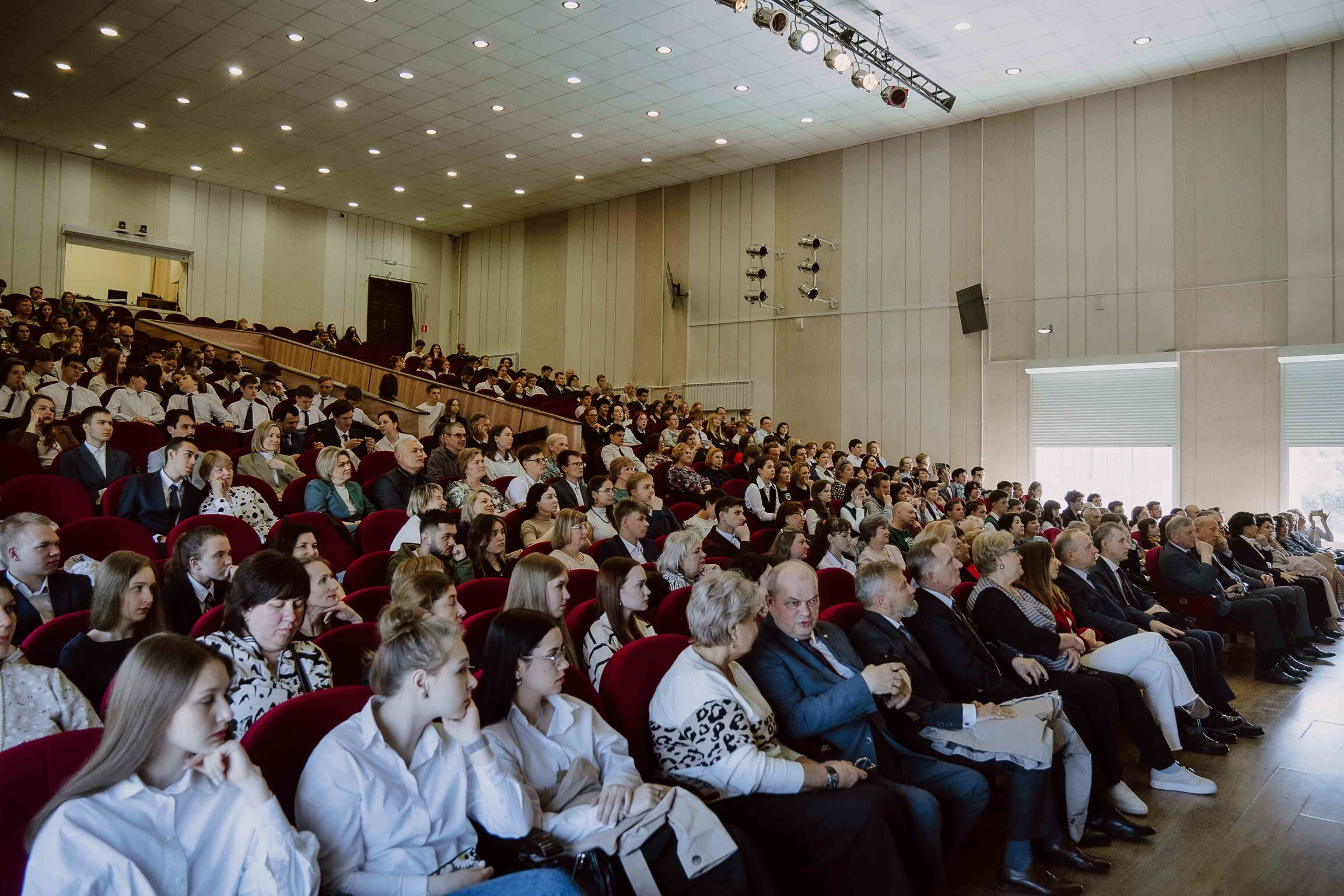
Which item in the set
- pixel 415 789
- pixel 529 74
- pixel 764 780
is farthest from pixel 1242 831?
pixel 529 74

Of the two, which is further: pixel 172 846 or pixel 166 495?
pixel 166 495

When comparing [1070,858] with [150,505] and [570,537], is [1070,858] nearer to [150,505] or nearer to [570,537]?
[570,537]

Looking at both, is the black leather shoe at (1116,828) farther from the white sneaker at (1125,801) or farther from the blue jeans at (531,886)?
the blue jeans at (531,886)

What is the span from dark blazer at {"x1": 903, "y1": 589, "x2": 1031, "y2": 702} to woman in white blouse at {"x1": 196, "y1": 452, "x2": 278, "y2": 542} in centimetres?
295

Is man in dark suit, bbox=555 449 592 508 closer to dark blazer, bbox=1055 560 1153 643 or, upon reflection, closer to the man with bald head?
the man with bald head

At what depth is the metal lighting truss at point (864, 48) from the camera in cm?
848

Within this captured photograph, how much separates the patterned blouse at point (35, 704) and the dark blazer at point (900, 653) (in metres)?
2.18

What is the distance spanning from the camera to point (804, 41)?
8445 millimetres

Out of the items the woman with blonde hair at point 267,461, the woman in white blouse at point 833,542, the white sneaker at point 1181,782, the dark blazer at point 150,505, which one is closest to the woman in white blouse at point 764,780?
the white sneaker at point 1181,782

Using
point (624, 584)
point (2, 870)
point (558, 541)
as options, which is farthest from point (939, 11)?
point (2, 870)

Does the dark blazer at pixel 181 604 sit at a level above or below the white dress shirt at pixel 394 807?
above

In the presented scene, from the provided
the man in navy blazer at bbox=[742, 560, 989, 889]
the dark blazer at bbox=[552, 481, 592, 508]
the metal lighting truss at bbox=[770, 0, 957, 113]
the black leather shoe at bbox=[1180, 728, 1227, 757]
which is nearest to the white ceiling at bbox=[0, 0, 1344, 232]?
the metal lighting truss at bbox=[770, 0, 957, 113]

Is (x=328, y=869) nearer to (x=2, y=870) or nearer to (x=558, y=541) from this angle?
(x=2, y=870)

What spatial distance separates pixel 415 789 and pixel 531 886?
0.30 metres
